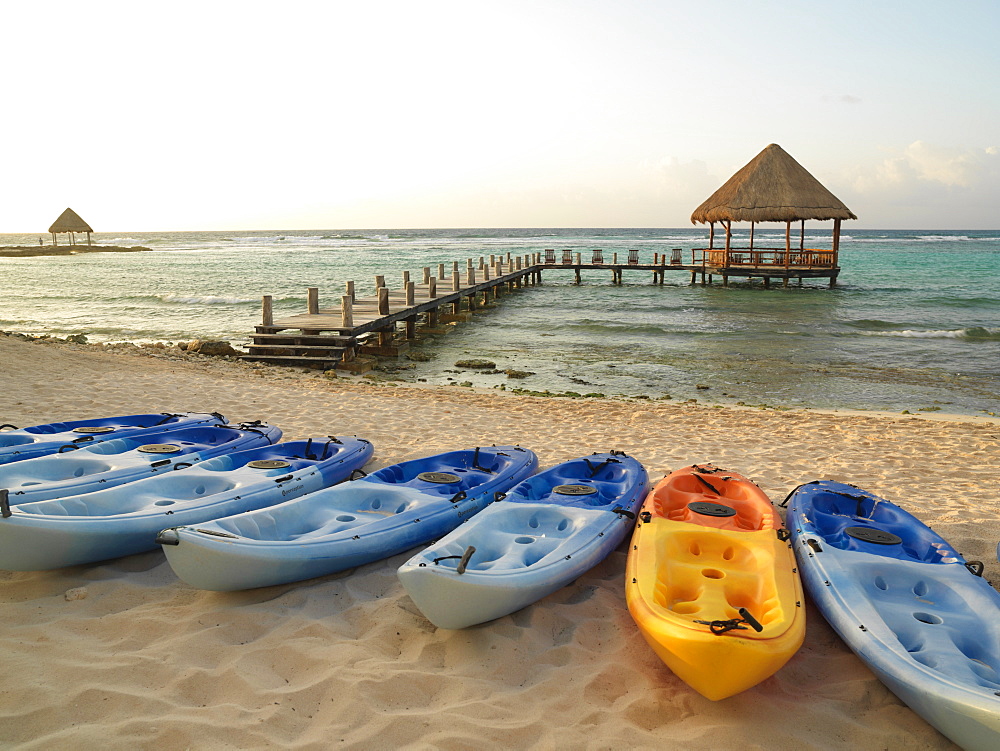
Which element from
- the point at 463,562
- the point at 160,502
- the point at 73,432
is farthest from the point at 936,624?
the point at 73,432

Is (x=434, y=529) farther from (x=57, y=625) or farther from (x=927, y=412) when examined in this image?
(x=927, y=412)

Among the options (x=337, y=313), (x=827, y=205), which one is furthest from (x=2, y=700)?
(x=827, y=205)

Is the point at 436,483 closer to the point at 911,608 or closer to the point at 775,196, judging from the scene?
the point at 911,608

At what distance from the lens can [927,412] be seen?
32.9 feet

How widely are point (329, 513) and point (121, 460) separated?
76.2 inches

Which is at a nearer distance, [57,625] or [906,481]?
[57,625]

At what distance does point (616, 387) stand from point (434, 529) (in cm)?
809

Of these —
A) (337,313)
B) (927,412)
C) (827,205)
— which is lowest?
(927,412)

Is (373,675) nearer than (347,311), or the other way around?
(373,675)

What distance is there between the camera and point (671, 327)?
18.9 meters

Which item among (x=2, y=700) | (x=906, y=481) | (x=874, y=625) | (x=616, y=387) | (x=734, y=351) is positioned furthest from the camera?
(x=734, y=351)

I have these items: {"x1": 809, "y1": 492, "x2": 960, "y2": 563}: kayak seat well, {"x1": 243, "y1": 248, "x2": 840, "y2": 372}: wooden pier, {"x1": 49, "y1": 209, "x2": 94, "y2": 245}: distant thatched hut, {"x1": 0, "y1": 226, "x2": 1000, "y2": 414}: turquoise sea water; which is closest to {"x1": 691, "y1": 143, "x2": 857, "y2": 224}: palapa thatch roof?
{"x1": 243, "y1": 248, "x2": 840, "y2": 372}: wooden pier

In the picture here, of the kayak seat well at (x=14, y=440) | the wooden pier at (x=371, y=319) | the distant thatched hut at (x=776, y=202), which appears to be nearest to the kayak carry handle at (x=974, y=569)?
the kayak seat well at (x=14, y=440)

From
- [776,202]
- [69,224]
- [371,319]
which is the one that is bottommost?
[371,319]
